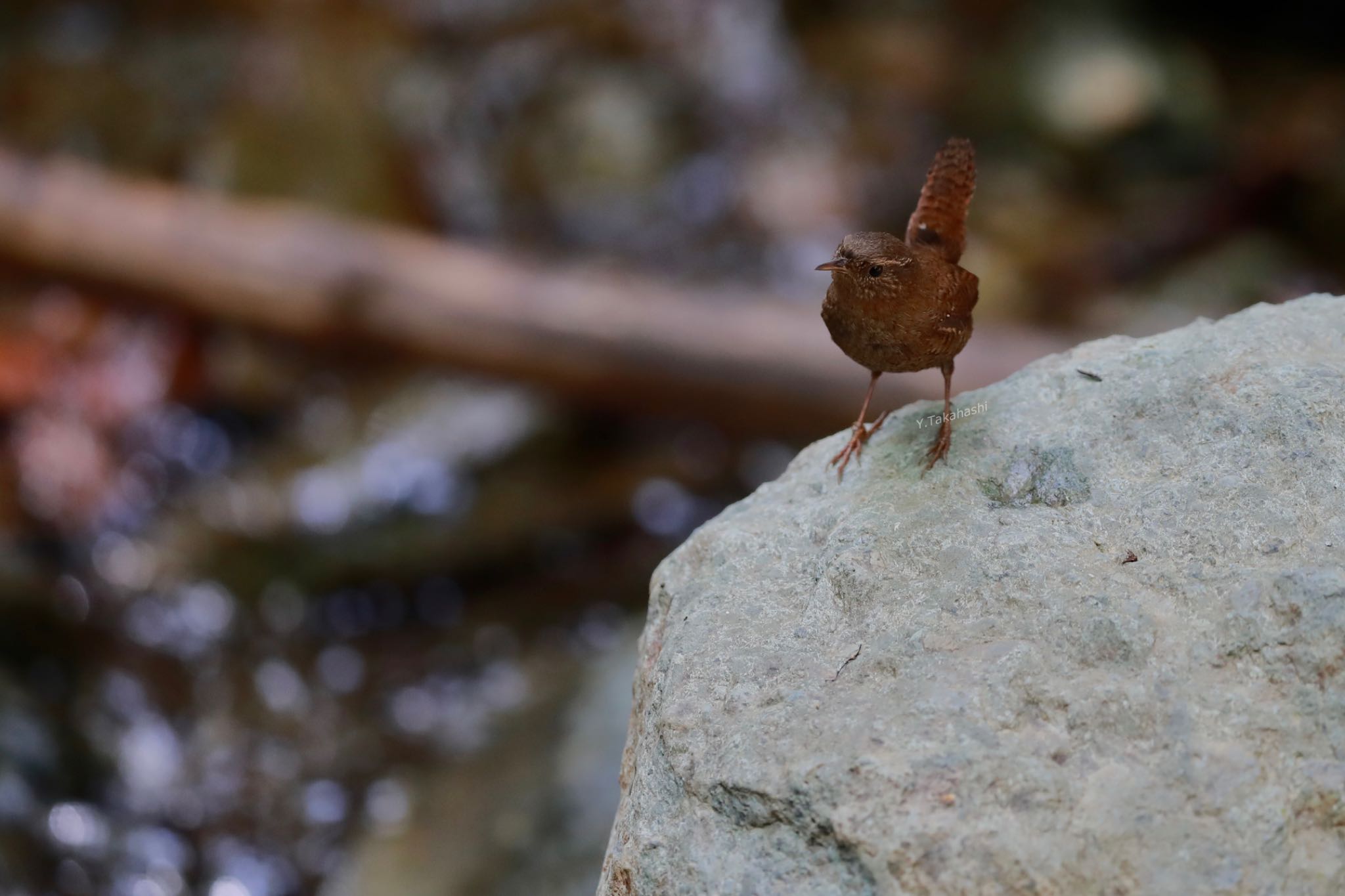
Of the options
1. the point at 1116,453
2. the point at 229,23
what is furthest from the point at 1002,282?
the point at 229,23

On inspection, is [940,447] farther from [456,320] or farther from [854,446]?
[456,320]

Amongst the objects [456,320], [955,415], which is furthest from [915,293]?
[456,320]

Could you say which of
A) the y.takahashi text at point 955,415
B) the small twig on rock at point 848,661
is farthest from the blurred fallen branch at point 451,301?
the small twig on rock at point 848,661

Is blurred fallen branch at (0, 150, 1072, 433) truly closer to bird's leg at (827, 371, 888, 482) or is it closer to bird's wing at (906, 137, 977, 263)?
bird's wing at (906, 137, 977, 263)

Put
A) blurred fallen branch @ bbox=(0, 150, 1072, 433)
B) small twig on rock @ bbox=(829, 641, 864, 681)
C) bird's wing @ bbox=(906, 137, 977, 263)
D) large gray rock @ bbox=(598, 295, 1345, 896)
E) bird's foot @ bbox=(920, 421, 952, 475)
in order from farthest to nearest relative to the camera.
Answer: blurred fallen branch @ bbox=(0, 150, 1072, 433)
bird's wing @ bbox=(906, 137, 977, 263)
bird's foot @ bbox=(920, 421, 952, 475)
small twig on rock @ bbox=(829, 641, 864, 681)
large gray rock @ bbox=(598, 295, 1345, 896)

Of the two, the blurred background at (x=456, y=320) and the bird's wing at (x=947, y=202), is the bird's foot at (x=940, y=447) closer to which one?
the bird's wing at (x=947, y=202)

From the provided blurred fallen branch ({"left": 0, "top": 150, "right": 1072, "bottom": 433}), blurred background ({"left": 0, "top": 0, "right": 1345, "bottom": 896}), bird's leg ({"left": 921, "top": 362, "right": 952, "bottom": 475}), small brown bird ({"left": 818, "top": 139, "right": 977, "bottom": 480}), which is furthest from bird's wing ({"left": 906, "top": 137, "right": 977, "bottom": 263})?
blurred fallen branch ({"left": 0, "top": 150, "right": 1072, "bottom": 433})
